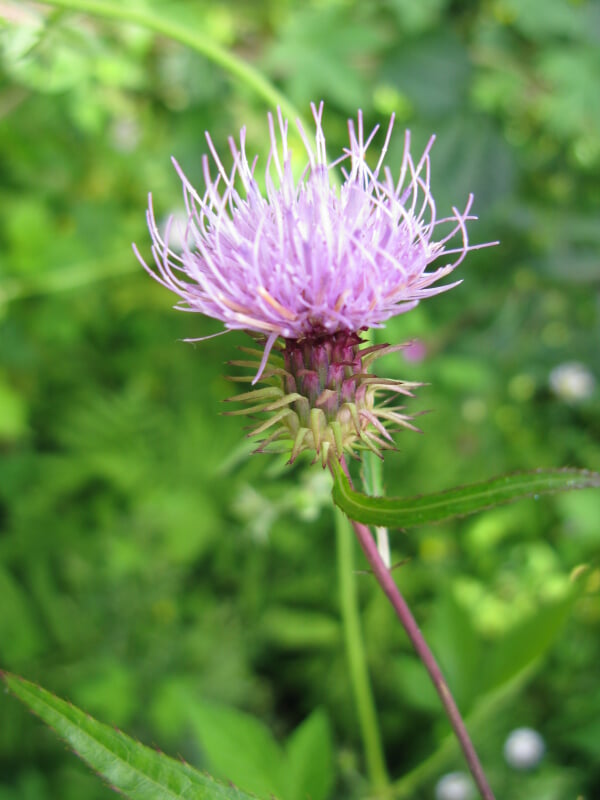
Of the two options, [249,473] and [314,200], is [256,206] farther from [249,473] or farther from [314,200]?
[249,473]

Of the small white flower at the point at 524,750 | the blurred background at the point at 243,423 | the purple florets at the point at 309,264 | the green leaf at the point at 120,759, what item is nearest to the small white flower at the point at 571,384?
the blurred background at the point at 243,423

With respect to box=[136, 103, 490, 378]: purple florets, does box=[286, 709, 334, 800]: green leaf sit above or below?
below

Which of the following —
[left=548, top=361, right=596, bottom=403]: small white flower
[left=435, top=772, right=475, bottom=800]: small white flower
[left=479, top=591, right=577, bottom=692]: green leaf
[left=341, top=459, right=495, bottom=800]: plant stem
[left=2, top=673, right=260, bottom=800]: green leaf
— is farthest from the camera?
[left=548, top=361, right=596, bottom=403]: small white flower

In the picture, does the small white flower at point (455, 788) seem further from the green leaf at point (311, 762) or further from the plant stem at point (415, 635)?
the plant stem at point (415, 635)

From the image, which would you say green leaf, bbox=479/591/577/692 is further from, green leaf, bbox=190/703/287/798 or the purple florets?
the purple florets

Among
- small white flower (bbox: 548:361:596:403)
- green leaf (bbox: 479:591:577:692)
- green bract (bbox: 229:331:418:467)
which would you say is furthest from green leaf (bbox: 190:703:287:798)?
small white flower (bbox: 548:361:596:403)

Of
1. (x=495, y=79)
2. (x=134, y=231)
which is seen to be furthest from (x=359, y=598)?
A: (x=495, y=79)

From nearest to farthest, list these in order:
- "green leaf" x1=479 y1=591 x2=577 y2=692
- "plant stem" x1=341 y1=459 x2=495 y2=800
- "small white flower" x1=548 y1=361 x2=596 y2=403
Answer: "plant stem" x1=341 y1=459 x2=495 y2=800 < "green leaf" x1=479 y1=591 x2=577 y2=692 < "small white flower" x1=548 y1=361 x2=596 y2=403
